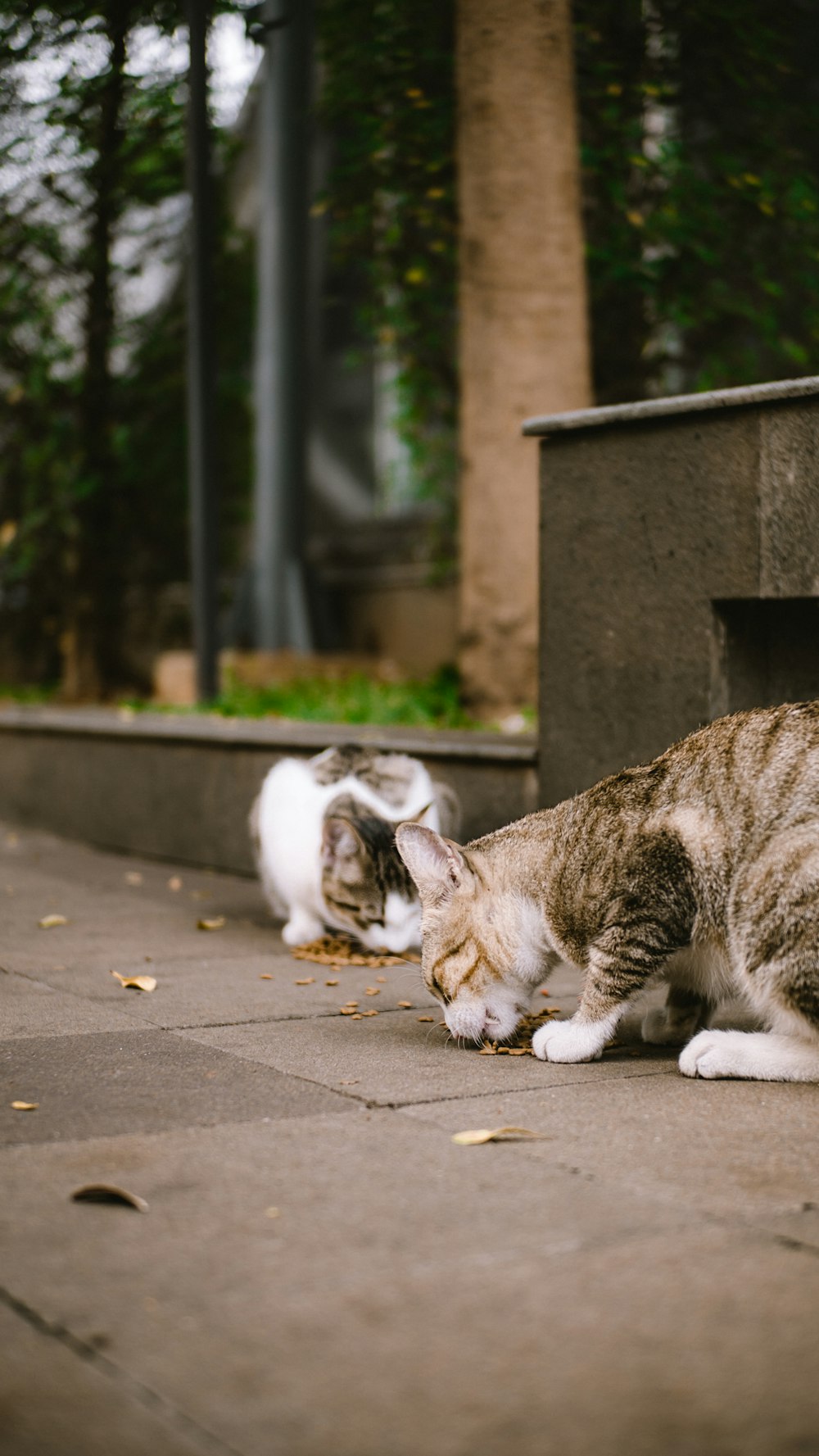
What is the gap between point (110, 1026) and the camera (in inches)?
151

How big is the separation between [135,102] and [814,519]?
8.52 m

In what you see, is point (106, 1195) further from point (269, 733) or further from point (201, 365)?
point (201, 365)

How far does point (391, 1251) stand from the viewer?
2.22 meters

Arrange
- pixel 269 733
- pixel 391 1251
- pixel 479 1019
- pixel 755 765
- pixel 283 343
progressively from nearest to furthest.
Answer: pixel 391 1251
pixel 755 765
pixel 479 1019
pixel 269 733
pixel 283 343

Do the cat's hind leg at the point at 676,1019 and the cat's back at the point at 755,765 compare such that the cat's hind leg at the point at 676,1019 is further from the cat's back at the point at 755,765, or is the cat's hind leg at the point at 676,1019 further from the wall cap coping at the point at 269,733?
the wall cap coping at the point at 269,733

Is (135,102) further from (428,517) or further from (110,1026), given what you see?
(110,1026)

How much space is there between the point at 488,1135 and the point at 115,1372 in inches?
43.7

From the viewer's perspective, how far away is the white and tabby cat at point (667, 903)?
3.26 metres

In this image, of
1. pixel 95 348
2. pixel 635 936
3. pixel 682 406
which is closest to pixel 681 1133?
pixel 635 936

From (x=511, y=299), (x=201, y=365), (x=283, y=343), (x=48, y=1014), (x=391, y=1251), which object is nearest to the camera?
(x=391, y=1251)

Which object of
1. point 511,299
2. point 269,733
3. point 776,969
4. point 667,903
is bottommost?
point 776,969

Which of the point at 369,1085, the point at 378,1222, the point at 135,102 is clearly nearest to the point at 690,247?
the point at 135,102

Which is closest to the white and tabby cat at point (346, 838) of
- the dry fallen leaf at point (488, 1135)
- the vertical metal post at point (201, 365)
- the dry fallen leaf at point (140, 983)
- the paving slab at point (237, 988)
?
the paving slab at point (237, 988)

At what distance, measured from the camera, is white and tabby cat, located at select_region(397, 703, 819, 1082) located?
128 inches
